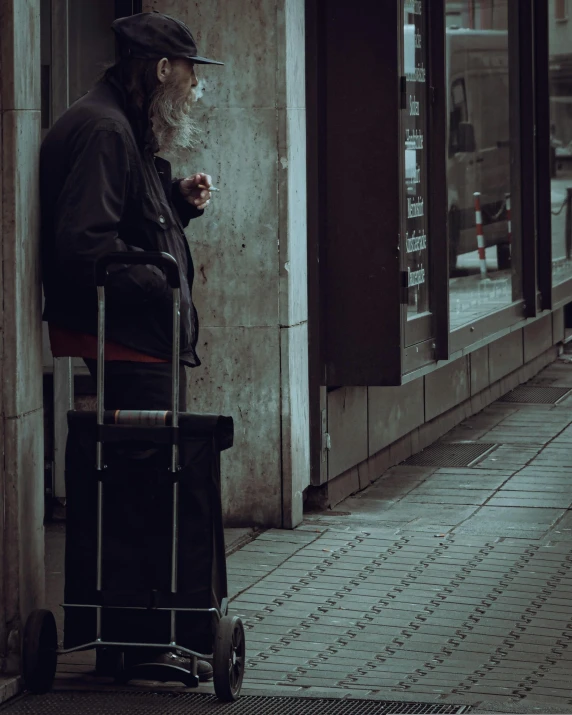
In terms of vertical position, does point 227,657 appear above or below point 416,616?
above

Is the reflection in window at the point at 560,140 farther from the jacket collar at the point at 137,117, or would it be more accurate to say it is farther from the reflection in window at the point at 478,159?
the jacket collar at the point at 137,117

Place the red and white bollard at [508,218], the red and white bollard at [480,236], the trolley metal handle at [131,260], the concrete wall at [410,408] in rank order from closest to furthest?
the trolley metal handle at [131,260], the concrete wall at [410,408], the red and white bollard at [480,236], the red and white bollard at [508,218]

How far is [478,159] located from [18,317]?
5872mm

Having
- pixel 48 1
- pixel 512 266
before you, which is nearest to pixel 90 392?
pixel 48 1

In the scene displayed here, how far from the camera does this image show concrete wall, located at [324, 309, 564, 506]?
26.0 feet

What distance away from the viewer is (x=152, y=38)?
480 centimetres

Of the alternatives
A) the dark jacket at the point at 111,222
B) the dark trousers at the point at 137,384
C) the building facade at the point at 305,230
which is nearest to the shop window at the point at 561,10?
the building facade at the point at 305,230

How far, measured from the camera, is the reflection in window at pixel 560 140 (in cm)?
1252

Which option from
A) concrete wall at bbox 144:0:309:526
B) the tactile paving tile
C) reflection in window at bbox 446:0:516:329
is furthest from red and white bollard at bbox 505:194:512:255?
the tactile paving tile

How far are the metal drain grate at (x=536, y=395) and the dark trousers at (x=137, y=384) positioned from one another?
22.6ft

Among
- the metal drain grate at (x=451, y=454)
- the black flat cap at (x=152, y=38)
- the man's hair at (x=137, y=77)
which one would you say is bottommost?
the metal drain grate at (x=451, y=454)

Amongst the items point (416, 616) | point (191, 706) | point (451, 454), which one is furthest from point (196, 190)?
point (451, 454)

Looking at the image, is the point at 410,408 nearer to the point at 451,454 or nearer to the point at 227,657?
the point at 451,454

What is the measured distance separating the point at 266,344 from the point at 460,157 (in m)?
2.95
